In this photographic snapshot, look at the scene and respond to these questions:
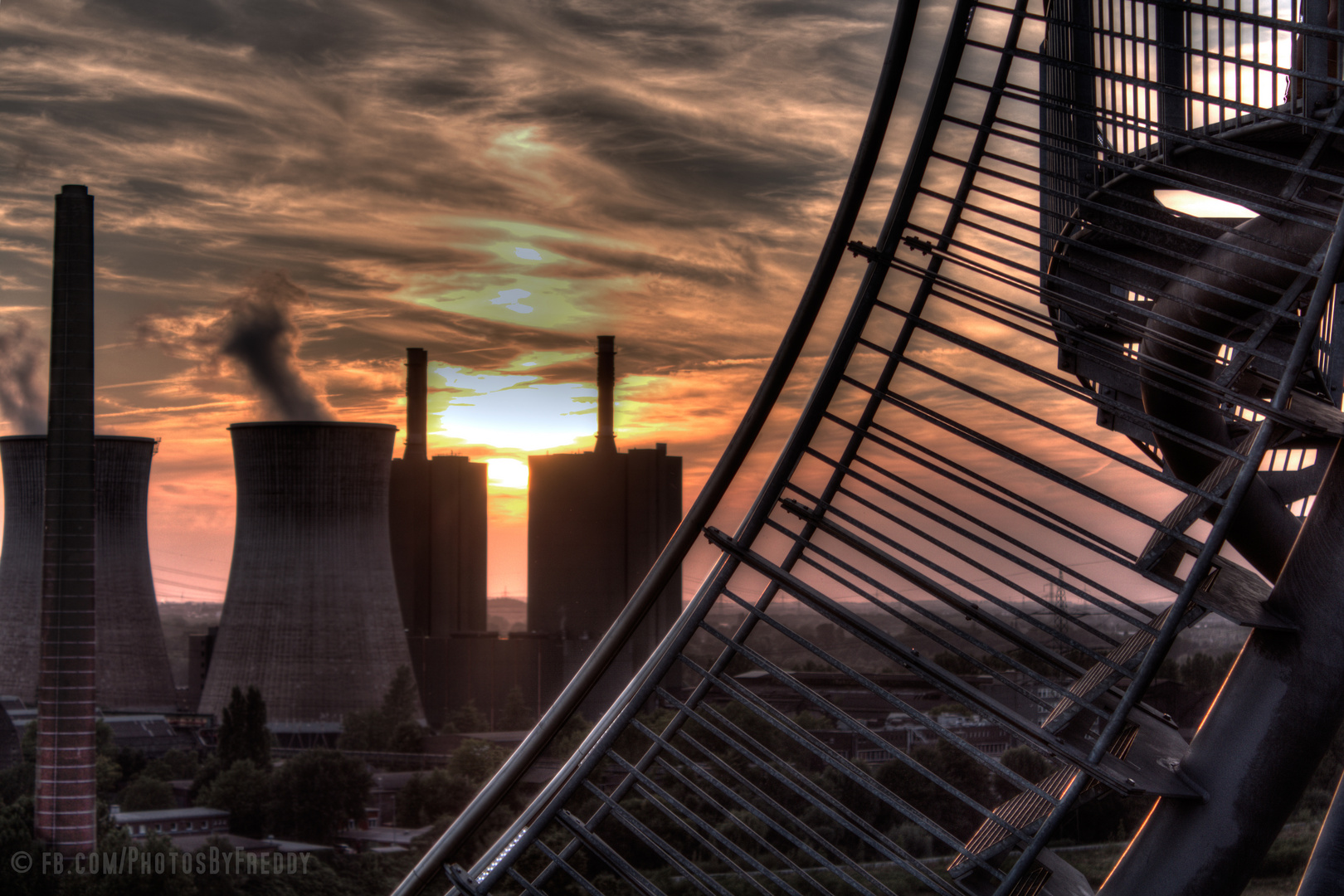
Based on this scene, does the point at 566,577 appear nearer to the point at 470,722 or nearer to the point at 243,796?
the point at 470,722

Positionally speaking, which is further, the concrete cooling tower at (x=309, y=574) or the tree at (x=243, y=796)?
the concrete cooling tower at (x=309, y=574)

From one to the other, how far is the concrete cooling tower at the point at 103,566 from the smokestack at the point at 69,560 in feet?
11.4

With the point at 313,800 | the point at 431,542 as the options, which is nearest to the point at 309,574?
the point at 313,800

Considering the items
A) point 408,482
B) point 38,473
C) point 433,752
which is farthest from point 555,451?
point 38,473

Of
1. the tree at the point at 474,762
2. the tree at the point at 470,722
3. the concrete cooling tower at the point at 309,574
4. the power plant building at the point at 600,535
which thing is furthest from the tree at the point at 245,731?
the power plant building at the point at 600,535

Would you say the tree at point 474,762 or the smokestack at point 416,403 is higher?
the smokestack at point 416,403

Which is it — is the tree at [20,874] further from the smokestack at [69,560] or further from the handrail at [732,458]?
the handrail at [732,458]

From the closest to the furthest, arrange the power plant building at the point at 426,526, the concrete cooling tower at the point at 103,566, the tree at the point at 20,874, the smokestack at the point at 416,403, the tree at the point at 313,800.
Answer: the tree at the point at 20,874 → the tree at the point at 313,800 → the concrete cooling tower at the point at 103,566 → the power plant building at the point at 426,526 → the smokestack at the point at 416,403

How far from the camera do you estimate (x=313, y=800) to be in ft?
55.5

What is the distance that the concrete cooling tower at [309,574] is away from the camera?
57.5 ft

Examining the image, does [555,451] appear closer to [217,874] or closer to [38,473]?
[38,473]

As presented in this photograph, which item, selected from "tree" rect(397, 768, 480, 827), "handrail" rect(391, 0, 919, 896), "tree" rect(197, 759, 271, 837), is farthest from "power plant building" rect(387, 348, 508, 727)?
"handrail" rect(391, 0, 919, 896)

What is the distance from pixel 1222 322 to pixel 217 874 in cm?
1487

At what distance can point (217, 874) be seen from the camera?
14266 millimetres
